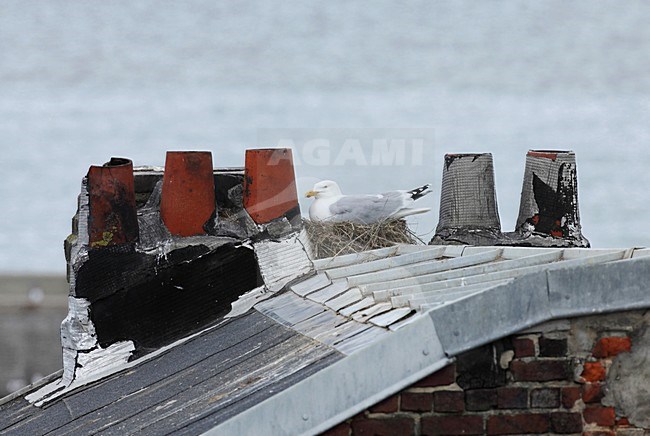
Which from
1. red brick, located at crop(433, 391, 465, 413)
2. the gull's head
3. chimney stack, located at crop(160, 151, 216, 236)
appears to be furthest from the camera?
the gull's head

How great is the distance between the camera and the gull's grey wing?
21.9 ft

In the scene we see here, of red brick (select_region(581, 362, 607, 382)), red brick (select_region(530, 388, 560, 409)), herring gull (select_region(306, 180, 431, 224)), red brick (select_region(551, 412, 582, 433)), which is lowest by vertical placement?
red brick (select_region(551, 412, 582, 433))

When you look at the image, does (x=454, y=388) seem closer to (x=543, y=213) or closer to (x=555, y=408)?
(x=555, y=408)

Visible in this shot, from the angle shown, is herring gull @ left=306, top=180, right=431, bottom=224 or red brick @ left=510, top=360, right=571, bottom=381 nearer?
red brick @ left=510, top=360, right=571, bottom=381

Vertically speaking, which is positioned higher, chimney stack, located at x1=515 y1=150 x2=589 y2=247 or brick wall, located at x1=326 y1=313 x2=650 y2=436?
chimney stack, located at x1=515 y1=150 x2=589 y2=247

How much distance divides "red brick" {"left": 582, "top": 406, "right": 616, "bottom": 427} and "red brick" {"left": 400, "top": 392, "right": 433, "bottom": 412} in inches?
21.4

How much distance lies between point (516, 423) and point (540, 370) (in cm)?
20

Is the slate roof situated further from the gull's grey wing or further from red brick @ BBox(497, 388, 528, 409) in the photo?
the gull's grey wing

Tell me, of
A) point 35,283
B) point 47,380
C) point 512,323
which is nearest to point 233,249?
point 47,380

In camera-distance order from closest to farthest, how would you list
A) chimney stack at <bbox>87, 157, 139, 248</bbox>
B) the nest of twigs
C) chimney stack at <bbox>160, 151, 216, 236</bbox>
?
chimney stack at <bbox>87, 157, 139, 248</bbox>
chimney stack at <bbox>160, 151, 216, 236</bbox>
the nest of twigs

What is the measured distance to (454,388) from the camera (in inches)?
144

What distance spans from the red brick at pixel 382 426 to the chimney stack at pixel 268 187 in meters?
2.28

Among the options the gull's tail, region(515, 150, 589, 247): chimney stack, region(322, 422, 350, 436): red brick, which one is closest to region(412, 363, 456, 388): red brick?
region(322, 422, 350, 436): red brick

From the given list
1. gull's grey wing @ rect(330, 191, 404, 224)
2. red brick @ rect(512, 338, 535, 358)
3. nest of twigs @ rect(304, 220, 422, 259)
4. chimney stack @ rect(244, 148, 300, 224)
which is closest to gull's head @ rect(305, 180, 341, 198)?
gull's grey wing @ rect(330, 191, 404, 224)
